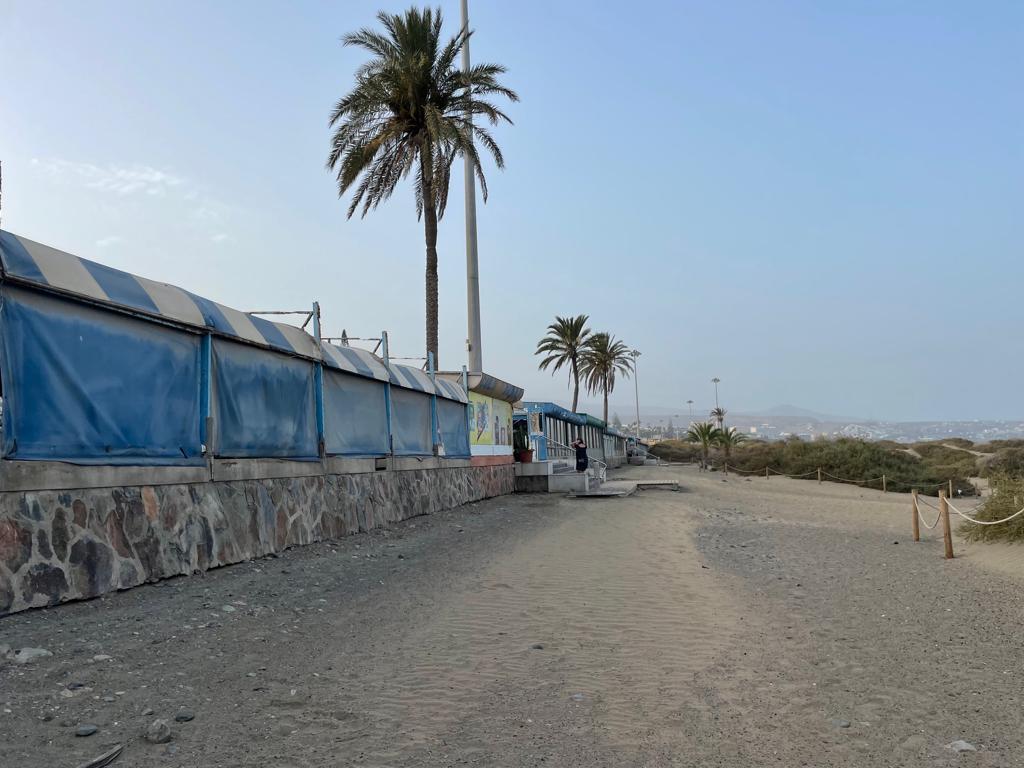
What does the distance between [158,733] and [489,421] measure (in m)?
21.6

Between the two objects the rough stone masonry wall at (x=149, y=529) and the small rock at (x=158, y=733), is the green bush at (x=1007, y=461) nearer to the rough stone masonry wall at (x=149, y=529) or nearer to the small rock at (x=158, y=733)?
the rough stone masonry wall at (x=149, y=529)

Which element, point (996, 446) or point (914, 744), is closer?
point (914, 744)

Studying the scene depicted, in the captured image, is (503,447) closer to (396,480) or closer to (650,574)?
(396,480)

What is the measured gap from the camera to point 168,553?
807cm

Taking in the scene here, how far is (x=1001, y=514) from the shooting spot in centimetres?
1312

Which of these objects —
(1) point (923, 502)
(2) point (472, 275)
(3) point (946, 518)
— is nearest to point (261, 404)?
(3) point (946, 518)

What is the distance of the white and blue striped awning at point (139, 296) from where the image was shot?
6.84 meters

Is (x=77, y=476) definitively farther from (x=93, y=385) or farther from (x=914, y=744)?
(x=914, y=744)

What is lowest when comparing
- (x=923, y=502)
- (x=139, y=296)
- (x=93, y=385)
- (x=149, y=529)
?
(x=923, y=502)

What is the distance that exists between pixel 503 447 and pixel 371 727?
75.2ft

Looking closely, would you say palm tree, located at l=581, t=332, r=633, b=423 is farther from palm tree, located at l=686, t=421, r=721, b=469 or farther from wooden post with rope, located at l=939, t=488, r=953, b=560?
wooden post with rope, located at l=939, t=488, r=953, b=560

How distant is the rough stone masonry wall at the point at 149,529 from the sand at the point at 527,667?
0.26 metres

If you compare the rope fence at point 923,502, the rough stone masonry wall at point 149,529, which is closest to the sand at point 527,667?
the rough stone masonry wall at point 149,529

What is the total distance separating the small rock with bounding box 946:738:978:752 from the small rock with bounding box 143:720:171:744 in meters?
4.23
